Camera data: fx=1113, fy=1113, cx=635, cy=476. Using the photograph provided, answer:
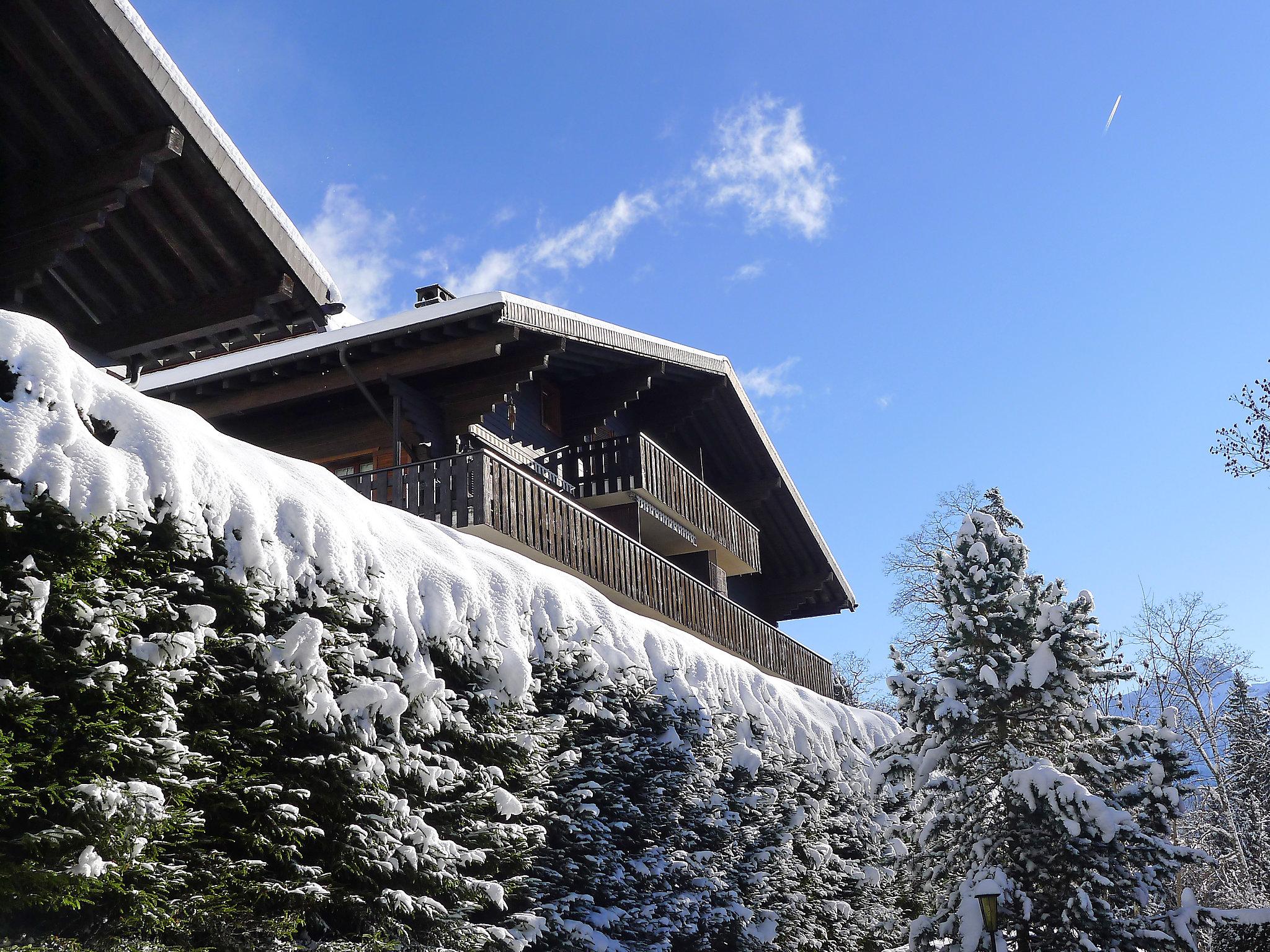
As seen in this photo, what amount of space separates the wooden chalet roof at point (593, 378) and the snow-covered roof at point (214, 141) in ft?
11.7

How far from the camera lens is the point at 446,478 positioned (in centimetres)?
1216

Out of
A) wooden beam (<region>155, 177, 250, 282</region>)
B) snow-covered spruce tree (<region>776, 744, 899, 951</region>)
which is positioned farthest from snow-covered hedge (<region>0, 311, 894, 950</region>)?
wooden beam (<region>155, 177, 250, 282</region>)

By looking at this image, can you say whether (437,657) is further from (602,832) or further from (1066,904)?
(1066,904)

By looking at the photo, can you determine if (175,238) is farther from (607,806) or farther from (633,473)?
(633,473)

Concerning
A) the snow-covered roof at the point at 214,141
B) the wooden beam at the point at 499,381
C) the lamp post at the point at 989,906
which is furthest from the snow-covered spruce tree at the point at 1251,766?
the snow-covered roof at the point at 214,141

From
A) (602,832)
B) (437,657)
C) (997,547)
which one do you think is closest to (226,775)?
(437,657)

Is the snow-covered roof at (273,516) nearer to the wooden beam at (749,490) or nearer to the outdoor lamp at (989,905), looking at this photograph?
the outdoor lamp at (989,905)

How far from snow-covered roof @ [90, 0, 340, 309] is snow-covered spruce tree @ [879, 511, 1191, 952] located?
6.54 metres

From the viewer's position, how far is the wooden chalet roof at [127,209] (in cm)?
778

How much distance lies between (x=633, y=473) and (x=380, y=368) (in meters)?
4.59

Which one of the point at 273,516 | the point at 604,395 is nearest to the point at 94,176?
the point at 273,516

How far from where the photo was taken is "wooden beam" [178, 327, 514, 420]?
1324 cm

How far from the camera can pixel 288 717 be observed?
491cm

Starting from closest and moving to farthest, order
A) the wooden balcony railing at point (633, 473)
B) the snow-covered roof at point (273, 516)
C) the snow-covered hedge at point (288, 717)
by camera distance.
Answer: the snow-covered hedge at point (288, 717)
the snow-covered roof at point (273, 516)
the wooden balcony railing at point (633, 473)
